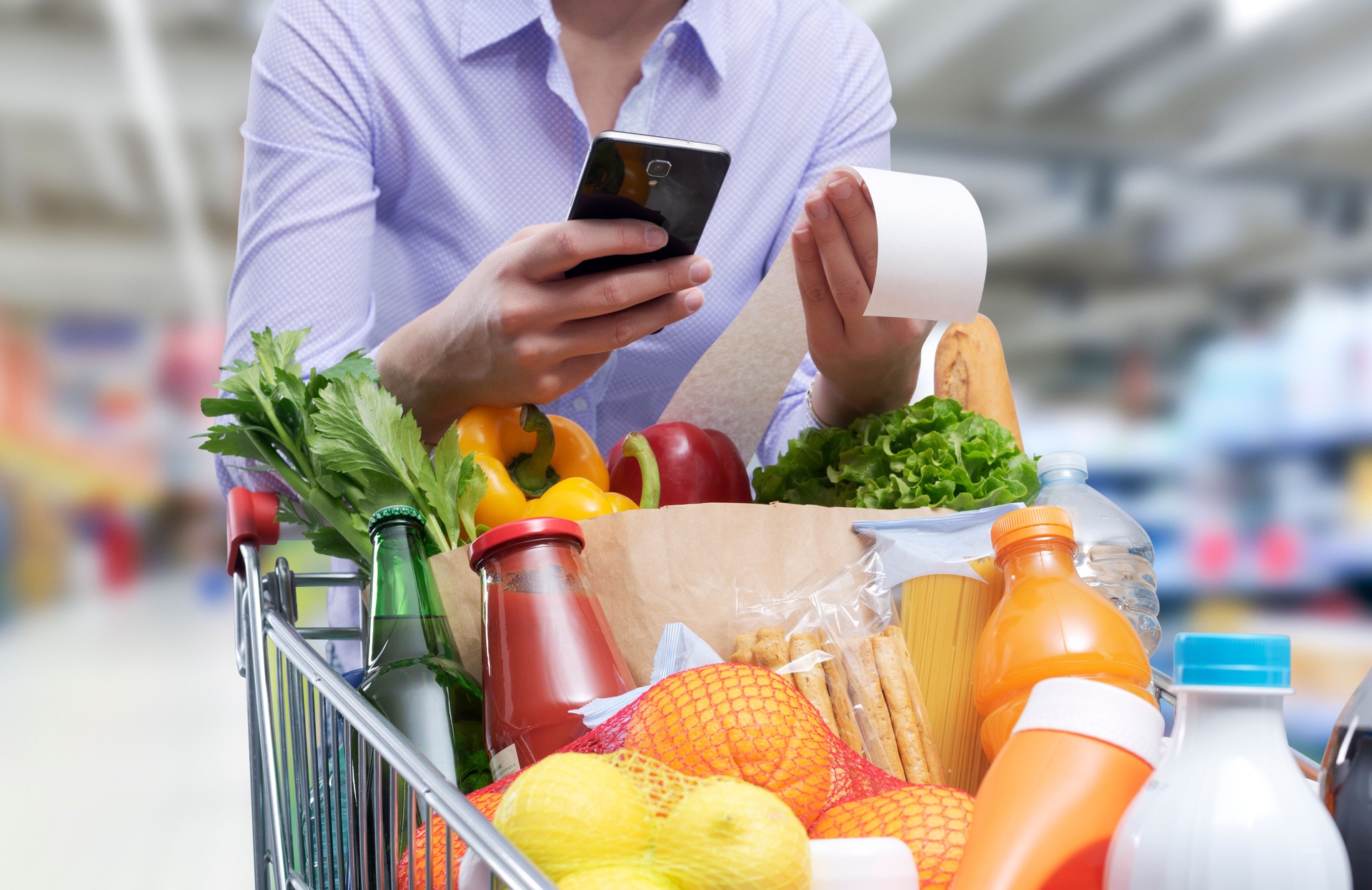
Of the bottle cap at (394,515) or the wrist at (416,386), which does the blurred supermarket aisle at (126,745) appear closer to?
the wrist at (416,386)

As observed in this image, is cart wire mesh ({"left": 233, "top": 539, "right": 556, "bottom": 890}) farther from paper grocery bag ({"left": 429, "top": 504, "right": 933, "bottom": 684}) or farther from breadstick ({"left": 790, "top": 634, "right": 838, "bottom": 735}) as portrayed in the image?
breadstick ({"left": 790, "top": 634, "right": 838, "bottom": 735})

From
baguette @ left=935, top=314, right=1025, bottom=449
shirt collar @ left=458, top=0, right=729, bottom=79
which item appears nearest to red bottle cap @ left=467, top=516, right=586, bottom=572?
baguette @ left=935, top=314, right=1025, bottom=449

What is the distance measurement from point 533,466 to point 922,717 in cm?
37

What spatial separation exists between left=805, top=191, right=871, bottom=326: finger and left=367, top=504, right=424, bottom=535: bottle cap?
1.18ft

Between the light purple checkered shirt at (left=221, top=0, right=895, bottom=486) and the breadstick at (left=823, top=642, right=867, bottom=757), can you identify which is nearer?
the breadstick at (left=823, top=642, right=867, bottom=757)

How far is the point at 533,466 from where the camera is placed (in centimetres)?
88

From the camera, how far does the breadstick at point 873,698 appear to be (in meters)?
0.65

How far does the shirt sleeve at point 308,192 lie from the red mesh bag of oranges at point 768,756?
63 centimetres

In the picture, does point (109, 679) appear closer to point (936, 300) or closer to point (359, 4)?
point (359, 4)

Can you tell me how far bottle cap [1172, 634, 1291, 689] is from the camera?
0.37 meters

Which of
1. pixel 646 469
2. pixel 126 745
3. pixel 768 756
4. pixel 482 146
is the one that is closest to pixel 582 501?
pixel 646 469

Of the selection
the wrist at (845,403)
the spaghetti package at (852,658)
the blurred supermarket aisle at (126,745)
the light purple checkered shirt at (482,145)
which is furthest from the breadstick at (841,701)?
the blurred supermarket aisle at (126,745)

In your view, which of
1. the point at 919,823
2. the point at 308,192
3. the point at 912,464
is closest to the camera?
the point at 919,823

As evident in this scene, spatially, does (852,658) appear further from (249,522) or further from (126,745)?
(126,745)
